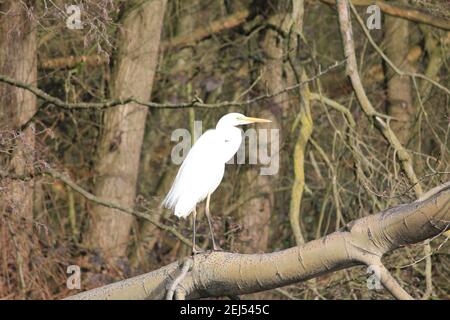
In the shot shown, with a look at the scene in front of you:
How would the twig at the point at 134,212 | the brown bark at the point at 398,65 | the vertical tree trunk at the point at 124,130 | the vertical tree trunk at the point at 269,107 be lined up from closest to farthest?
the twig at the point at 134,212 < the vertical tree trunk at the point at 124,130 < the vertical tree trunk at the point at 269,107 < the brown bark at the point at 398,65

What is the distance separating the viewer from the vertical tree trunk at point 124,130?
761 cm

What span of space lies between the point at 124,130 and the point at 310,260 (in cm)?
444

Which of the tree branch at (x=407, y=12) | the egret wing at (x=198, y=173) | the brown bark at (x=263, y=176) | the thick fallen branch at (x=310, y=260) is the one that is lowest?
the thick fallen branch at (x=310, y=260)

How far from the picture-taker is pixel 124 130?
25.5 ft

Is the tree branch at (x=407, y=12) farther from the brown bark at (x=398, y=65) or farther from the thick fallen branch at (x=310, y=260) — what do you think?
the thick fallen branch at (x=310, y=260)

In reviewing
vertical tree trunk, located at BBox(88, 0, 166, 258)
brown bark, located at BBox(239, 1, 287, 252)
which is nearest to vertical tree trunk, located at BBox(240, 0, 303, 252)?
brown bark, located at BBox(239, 1, 287, 252)

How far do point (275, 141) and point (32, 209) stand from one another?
2037 mm

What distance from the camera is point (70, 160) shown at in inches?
325

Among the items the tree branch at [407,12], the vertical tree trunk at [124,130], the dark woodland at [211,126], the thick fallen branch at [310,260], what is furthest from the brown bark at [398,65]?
the thick fallen branch at [310,260]

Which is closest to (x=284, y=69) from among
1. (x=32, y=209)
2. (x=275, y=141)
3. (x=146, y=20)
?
(x=275, y=141)

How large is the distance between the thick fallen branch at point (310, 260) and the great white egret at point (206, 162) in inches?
31.0

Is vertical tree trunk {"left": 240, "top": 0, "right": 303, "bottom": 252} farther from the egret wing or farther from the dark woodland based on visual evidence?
the egret wing

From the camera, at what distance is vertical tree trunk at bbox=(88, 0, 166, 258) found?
7.61m

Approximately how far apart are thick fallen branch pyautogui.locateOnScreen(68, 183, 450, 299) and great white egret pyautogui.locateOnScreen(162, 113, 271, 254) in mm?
788
